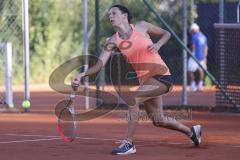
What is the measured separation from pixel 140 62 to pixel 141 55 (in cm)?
9

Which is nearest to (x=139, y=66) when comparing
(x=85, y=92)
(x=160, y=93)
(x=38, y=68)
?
(x=160, y=93)

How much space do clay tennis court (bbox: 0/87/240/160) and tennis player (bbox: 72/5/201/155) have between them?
0.38 meters

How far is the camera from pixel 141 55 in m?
10.1

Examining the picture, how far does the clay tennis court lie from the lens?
9.97 metres

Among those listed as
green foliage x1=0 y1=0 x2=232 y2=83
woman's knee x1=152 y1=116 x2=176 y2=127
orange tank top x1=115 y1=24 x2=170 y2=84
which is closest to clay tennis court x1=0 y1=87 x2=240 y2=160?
woman's knee x1=152 y1=116 x2=176 y2=127

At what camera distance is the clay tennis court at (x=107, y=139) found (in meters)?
9.97

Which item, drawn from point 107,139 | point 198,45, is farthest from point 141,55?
point 198,45

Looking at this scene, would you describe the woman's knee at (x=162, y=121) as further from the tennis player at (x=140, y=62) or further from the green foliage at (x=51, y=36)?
the green foliage at (x=51, y=36)

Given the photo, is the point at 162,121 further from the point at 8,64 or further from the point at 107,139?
the point at 8,64

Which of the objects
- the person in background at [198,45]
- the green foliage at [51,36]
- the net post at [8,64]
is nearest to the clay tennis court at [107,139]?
the net post at [8,64]

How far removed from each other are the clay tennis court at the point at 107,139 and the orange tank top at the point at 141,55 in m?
1.01

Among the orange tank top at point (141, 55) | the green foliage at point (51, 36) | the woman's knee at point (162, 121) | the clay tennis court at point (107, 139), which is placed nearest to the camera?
the clay tennis court at point (107, 139)

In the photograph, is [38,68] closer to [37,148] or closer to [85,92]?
[85,92]

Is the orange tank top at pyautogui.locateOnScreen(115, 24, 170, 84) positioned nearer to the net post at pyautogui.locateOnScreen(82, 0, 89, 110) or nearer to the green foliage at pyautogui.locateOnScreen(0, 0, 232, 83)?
the net post at pyautogui.locateOnScreen(82, 0, 89, 110)
